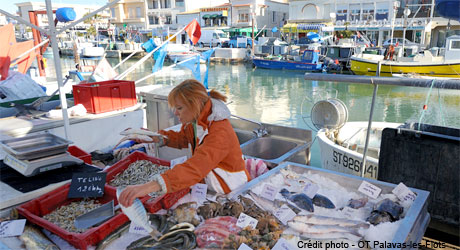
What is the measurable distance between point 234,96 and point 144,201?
14.8 meters


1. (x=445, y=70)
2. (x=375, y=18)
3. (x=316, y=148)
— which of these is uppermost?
(x=375, y=18)

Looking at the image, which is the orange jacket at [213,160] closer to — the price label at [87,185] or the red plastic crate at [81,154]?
the price label at [87,185]

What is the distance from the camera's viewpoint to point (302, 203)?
200cm

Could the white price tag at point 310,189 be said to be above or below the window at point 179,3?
below

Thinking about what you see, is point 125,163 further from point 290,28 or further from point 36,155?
point 290,28

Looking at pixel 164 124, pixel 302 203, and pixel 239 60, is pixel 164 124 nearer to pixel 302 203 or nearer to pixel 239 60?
pixel 302 203

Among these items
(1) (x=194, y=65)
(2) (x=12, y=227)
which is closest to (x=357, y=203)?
(2) (x=12, y=227)

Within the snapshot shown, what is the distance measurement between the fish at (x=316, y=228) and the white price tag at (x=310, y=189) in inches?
13.6

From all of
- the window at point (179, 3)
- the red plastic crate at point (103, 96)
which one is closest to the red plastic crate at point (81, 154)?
the red plastic crate at point (103, 96)

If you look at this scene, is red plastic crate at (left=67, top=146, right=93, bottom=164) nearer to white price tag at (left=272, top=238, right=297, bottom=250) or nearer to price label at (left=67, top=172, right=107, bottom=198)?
price label at (left=67, top=172, right=107, bottom=198)

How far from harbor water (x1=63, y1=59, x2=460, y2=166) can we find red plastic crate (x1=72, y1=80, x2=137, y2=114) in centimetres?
402

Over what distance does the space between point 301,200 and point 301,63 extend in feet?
71.4

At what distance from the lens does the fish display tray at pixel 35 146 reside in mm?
2212

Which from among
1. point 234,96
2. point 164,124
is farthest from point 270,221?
point 234,96
